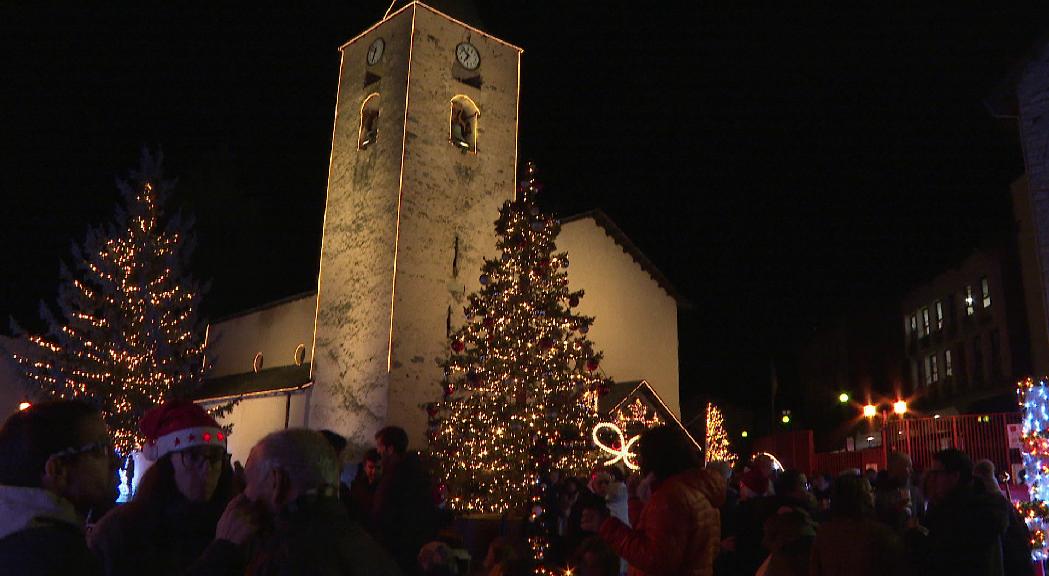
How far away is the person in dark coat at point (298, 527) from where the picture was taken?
8.44 feet

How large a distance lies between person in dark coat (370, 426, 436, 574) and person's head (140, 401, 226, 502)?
6.84ft

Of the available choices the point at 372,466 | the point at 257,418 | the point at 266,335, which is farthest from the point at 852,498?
the point at 266,335

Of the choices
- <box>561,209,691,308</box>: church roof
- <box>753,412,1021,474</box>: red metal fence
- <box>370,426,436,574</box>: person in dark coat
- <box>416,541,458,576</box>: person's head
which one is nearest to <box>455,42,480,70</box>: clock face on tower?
<box>561,209,691,308</box>: church roof

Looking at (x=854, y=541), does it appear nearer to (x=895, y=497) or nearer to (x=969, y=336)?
(x=895, y=497)

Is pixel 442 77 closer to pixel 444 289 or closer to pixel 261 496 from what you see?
pixel 444 289

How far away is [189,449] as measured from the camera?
12.0 feet

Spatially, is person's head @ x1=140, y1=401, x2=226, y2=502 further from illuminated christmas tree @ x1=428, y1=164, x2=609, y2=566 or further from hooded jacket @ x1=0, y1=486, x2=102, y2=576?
illuminated christmas tree @ x1=428, y1=164, x2=609, y2=566

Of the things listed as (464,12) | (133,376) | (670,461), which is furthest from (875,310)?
(670,461)

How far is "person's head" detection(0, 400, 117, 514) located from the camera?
264 cm

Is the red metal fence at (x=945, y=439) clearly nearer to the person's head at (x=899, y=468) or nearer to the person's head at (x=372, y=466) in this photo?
the person's head at (x=899, y=468)

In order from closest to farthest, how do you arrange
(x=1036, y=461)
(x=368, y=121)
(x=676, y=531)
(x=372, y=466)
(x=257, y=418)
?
(x=676, y=531) < (x=372, y=466) < (x=1036, y=461) < (x=368, y=121) < (x=257, y=418)

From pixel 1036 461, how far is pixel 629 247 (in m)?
18.9

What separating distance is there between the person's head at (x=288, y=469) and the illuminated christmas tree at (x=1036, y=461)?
38.8 ft

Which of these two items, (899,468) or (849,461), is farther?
(849,461)
